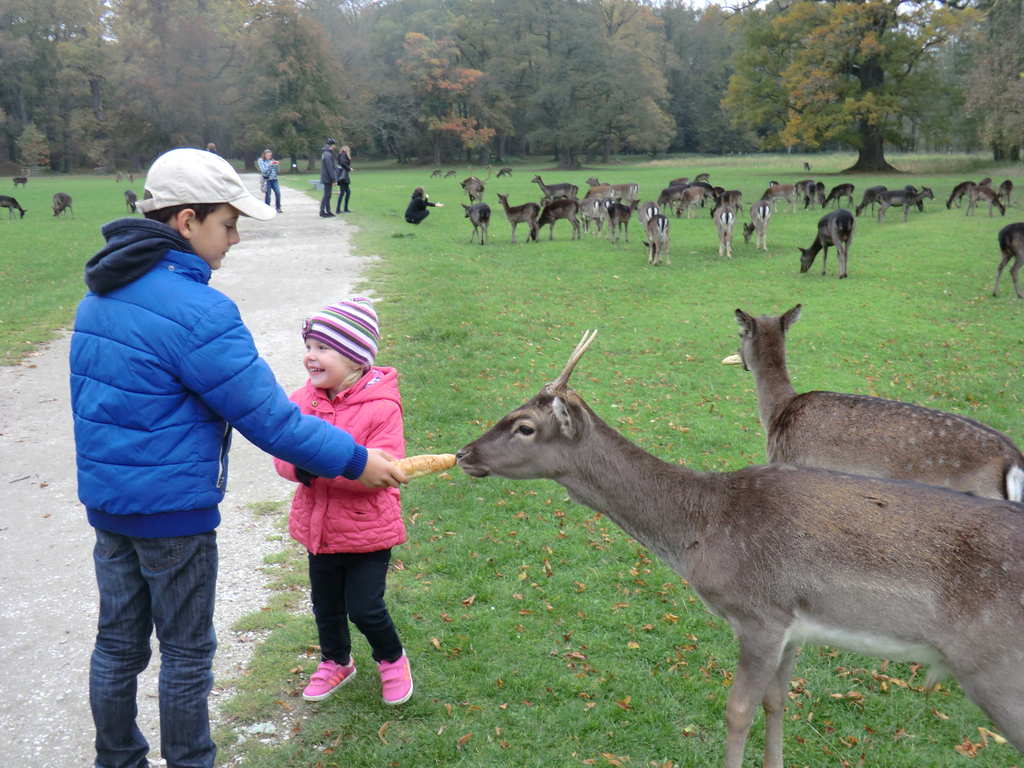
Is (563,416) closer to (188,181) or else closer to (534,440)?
(534,440)

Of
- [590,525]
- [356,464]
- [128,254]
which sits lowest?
[590,525]

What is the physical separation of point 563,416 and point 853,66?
165ft

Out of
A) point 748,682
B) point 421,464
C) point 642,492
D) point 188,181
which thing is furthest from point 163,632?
point 748,682

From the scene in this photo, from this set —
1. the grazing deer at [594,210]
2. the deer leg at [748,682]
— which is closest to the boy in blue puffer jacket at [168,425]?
the deer leg at [748,682]

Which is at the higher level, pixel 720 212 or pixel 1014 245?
pixel 720 212

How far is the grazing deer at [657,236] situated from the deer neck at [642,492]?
15579 mm

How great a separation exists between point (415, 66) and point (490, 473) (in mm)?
75722

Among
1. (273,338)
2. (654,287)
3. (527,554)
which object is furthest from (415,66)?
(527,554)

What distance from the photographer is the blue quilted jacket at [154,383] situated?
2.60 metres

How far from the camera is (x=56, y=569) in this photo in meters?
4.88

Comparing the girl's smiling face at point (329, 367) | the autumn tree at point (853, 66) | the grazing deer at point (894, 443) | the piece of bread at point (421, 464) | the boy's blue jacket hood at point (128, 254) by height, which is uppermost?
the autumn tree at point (853, 66)

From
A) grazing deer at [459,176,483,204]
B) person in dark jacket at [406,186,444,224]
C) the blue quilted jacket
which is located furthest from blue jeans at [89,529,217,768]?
grazing deer at [459,176,483,204]

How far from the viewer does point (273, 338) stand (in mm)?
10703

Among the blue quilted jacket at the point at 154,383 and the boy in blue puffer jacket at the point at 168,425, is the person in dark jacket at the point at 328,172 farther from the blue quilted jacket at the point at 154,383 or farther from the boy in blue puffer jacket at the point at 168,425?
the blue quilted jacket at the point at 154,383
